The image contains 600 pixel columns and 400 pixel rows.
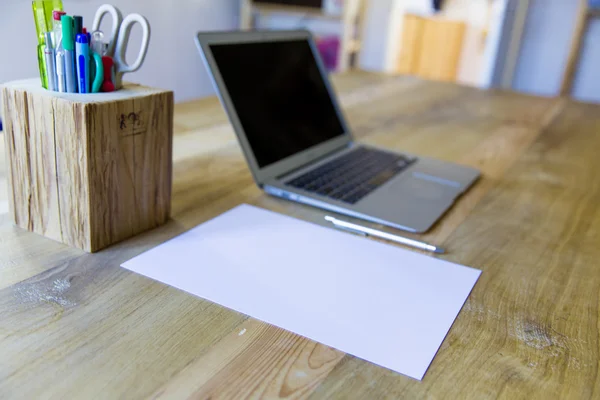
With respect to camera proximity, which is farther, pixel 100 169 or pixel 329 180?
pixel 329 180

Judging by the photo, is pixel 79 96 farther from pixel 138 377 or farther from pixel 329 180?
pixel 329 180

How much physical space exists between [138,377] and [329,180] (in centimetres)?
52

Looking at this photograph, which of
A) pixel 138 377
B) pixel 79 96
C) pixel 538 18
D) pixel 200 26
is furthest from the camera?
pixel 538 18

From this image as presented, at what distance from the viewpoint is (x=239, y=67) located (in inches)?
33.4

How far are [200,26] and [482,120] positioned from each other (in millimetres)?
830

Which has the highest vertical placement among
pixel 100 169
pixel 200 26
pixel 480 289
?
pixel 200 26

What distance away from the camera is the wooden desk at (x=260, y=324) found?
1.45 ft

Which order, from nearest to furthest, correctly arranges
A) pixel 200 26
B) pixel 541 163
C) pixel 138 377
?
pixel 138 377, pixel 541 163, pixel 200 26

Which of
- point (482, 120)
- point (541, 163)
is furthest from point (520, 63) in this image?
point (541, 163)

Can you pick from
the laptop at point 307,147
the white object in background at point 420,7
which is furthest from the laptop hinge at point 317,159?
the white object in background at point 420,7

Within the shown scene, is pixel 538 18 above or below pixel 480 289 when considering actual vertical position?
above

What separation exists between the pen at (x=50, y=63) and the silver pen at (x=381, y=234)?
0.40 m

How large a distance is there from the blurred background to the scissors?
205mm

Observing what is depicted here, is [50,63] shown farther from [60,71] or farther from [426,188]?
[426,188]
